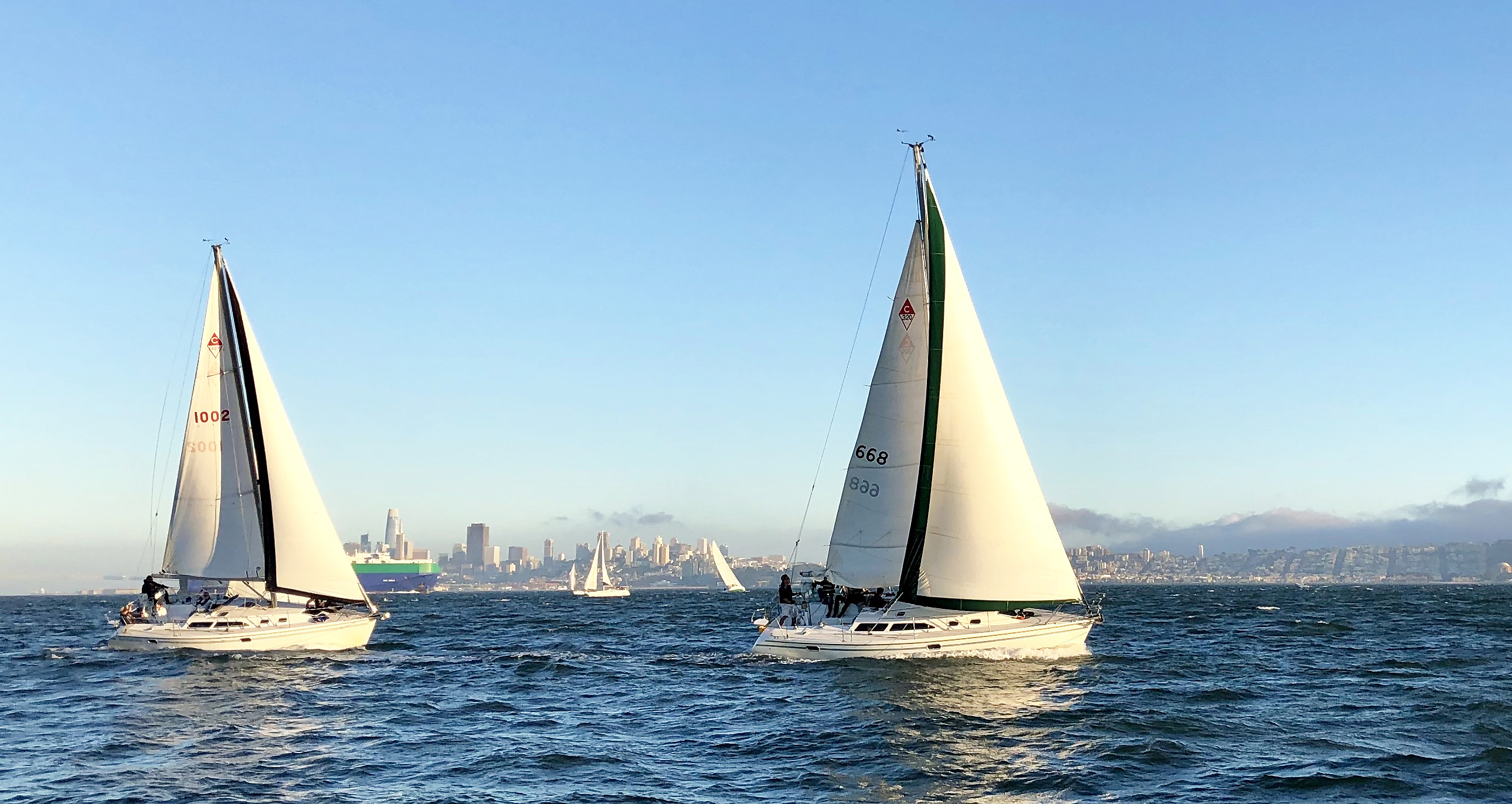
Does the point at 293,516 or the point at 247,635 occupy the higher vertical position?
the point at 293,516

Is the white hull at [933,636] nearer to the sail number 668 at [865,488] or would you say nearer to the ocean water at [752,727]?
the ocean water at [752,727]

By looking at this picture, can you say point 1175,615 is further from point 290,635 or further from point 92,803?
point 92,803

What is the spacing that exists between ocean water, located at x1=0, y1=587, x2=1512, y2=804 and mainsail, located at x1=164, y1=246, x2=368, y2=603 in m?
3.29

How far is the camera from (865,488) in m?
35.1

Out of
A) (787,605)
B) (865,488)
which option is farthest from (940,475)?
(787,605)

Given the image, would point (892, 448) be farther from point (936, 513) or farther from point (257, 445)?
point (257, 445)

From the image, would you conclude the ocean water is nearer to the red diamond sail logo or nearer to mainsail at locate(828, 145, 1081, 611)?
mainsail at locate(828, 145, 1081, 611)

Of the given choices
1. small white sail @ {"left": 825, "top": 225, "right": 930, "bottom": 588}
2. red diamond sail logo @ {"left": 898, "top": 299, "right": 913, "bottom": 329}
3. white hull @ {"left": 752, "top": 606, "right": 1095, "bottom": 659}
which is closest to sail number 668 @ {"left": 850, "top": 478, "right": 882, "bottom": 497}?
small white sail @ {"left": 825, "top": 225, "right": 930, "bottom": 588}

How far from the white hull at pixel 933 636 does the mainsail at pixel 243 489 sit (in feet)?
53.0

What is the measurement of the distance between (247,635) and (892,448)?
70.0ft

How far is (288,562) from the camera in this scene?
3994cm

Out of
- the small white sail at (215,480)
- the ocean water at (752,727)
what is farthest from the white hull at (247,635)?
the small white sail at (215,480)

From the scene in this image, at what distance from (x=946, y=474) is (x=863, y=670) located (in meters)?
6.10

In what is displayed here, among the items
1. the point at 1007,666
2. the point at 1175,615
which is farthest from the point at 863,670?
the point at 1175,615
